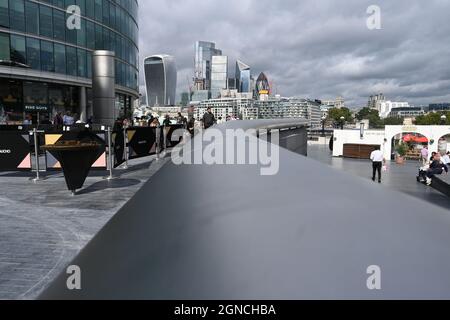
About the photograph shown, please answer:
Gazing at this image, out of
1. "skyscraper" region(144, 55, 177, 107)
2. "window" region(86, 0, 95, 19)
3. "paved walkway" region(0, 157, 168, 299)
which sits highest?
"skyscraper" region(144, 55, 177, 107)

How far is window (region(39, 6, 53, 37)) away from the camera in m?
28.5

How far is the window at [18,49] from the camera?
26.6m

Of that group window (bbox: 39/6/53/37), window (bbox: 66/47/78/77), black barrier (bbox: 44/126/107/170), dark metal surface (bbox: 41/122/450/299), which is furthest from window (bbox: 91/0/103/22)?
dark metal surface (bbox: 41/122/450/299)

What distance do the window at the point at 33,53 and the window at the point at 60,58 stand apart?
171cm

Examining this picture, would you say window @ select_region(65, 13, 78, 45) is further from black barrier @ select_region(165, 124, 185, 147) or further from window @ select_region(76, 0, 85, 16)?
black barrier @ select_region(165, 124, 185, 147)

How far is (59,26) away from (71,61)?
312cm

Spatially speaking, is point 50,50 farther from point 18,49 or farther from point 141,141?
point 141,141

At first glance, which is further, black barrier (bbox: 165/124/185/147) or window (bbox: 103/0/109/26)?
window (bbox: 103/0/109/26)

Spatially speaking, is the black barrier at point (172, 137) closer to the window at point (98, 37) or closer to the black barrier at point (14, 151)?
the black barrier at point (14, 151)

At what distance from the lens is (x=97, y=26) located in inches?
1351

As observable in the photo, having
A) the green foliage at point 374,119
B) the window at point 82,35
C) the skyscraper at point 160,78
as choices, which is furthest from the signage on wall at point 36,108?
the skyscraper at point 160,78

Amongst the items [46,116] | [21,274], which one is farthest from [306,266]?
[46,116]

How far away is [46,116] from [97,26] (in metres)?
10.8
